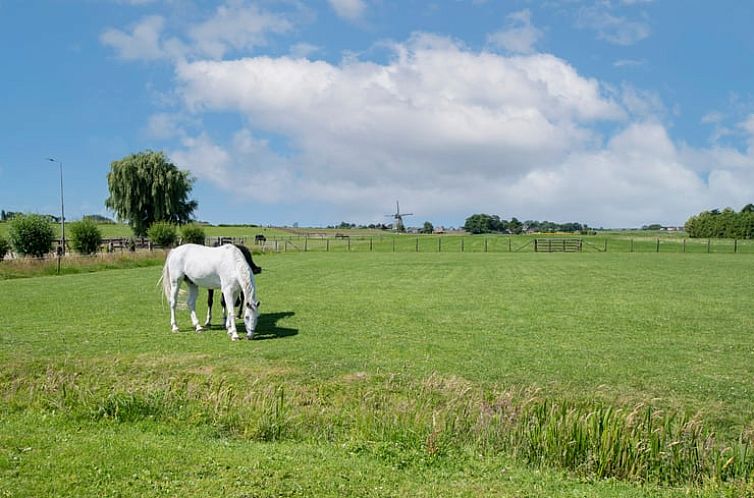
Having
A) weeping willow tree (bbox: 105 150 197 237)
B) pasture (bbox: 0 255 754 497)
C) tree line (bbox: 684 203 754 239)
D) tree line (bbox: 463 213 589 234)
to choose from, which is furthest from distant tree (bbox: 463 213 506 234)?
pasture (bbox: 0 255 754 497)

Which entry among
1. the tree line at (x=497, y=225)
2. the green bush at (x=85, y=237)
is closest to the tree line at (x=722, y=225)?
the tree line at (x=497, y=225)

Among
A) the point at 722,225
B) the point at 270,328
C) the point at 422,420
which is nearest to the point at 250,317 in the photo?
the point at 270,328

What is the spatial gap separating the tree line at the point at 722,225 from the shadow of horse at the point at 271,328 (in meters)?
95.4

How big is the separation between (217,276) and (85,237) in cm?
3008

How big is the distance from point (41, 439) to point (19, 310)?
416 inches

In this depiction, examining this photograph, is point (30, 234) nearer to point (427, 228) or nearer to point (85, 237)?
point (85, 237)

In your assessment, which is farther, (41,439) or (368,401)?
(368,401)

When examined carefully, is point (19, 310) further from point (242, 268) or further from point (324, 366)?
point (324, 366)

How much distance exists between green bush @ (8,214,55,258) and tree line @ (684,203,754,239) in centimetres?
9566

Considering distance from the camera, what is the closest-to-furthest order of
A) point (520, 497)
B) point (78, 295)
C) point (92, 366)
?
point (520, 497)
point (92, 366)
point (78, 295)

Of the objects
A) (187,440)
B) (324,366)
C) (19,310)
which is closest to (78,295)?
(19,310)

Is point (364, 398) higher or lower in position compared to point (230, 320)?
lower

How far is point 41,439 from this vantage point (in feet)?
18.8

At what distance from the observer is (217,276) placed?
39.2 ft
